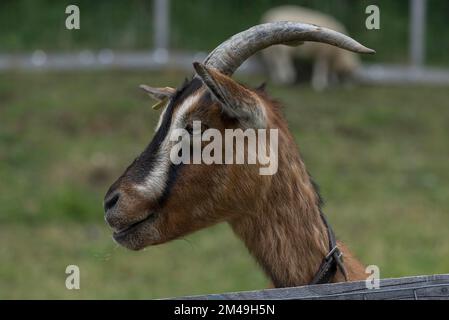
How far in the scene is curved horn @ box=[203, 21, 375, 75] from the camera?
4555mm

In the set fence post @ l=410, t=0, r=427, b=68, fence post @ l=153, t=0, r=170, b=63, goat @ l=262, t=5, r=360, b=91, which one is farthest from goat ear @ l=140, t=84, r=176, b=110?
fence post @ l=410, t=0, r=427, b=68

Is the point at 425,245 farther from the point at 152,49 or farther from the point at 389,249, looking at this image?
the point at 152,49

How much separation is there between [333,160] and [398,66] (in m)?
4.21

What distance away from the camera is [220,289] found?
9.82m

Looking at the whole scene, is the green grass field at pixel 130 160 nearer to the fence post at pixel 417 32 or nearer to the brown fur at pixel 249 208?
the fence post at pixel 417 32

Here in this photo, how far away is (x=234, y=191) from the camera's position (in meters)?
4.52

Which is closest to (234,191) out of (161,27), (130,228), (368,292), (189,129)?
(189,129)

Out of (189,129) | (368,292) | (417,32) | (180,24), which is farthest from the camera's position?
→ (417,32)

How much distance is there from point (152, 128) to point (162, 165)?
9.02 metres

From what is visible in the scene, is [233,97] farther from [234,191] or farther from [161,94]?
[161,94]

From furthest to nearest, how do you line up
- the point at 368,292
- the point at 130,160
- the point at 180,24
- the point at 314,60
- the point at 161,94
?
1. the point at 180,24
2. the point at 314,60
3. the point at 130,160
4. the point at 161,94
5. the point at 368,292

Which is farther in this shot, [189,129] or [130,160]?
[130,160]

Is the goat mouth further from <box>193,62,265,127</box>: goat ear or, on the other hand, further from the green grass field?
the green grass field
